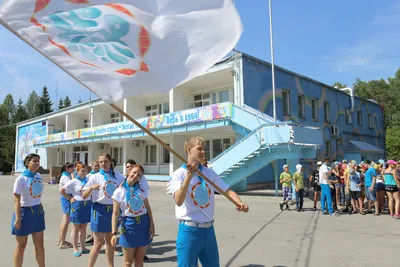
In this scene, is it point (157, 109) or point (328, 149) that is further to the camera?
point (157, 109)

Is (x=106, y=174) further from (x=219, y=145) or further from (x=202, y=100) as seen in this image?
(x=202, y=100)

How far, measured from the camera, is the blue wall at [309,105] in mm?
19750

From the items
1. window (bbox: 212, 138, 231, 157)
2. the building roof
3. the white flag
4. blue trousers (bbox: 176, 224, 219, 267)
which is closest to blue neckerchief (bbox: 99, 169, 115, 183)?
the white flag

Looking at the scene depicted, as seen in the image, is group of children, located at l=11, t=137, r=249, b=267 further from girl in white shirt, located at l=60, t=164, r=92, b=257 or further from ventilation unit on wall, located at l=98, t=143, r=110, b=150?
ventilation unit on wall, located at l=98, t=143, r=110, b=150

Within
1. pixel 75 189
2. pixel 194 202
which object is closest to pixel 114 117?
pixel 75 189

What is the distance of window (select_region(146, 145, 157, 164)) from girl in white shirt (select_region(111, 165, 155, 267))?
79.5ft

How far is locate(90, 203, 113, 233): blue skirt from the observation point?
4844mm

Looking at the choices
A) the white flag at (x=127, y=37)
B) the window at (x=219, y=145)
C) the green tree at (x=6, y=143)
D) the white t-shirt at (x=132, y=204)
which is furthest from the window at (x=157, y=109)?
the green tree at (x=6, y=143)

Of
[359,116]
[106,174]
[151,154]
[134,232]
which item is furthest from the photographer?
[359,116]

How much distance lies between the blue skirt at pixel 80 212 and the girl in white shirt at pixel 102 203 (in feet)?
3.43

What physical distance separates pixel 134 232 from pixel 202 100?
20.4 metres

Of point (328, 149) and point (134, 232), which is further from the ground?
point (328, 149)

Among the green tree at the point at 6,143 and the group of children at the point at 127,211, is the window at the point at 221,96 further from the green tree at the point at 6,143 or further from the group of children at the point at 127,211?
the green tree at the point at 6,143

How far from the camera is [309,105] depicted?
2405 centimetres
